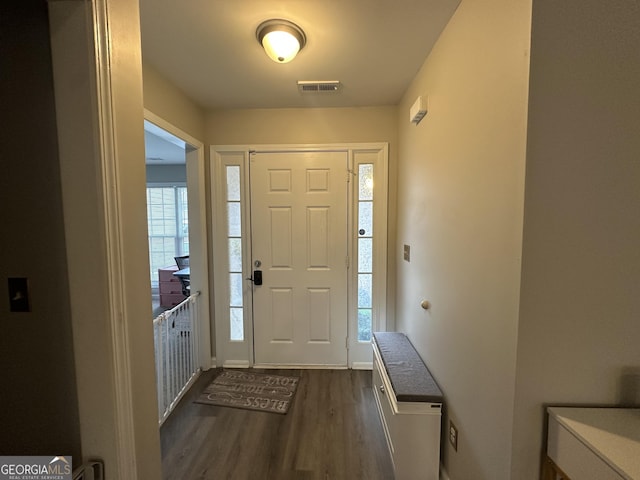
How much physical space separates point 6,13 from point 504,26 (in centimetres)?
166

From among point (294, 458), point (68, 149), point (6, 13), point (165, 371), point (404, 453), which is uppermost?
point (6, 13)

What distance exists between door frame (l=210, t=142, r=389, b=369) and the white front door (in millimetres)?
56

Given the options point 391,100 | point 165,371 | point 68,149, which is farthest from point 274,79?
point 165,371

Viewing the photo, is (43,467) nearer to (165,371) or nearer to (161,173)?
(165,371)

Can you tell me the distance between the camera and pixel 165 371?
6.89ft

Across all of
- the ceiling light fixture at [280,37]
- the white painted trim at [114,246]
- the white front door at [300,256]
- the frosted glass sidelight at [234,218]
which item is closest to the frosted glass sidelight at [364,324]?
the white front door at [300,256]

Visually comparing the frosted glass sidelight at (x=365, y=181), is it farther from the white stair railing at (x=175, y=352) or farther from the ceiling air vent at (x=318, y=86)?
the white stair railing at (x=175, y=352)

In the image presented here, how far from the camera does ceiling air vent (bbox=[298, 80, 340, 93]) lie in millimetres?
2144

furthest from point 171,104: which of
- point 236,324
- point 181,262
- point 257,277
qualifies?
point 181,262

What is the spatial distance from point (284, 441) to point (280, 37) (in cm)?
247

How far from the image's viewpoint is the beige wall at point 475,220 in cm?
97

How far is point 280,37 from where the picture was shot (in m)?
1.52

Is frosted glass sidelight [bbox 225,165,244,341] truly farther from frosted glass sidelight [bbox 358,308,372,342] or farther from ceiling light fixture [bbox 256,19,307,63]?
ceiling light fixture [bbox 256,19,307,63]

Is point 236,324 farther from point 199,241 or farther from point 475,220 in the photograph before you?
point 475,220
